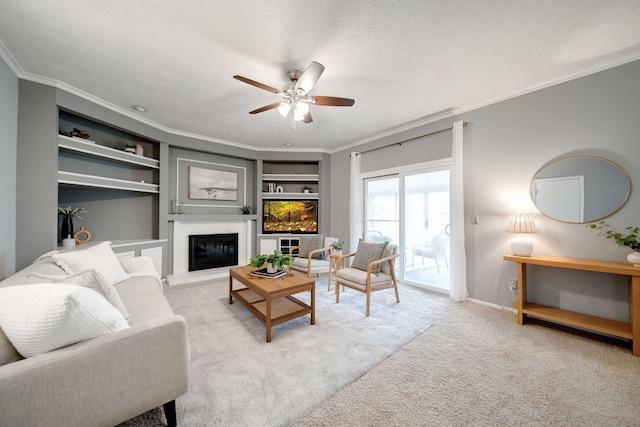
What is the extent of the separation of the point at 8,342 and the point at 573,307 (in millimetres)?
4379

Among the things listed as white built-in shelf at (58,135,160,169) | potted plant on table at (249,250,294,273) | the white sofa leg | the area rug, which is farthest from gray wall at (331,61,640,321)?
white built-in shelf at (58,135,160,169)

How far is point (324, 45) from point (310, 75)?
32 centimetres

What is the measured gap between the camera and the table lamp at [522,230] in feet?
8.61

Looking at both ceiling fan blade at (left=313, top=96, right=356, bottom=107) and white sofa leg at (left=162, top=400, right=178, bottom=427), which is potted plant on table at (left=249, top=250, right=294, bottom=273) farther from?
ceiling fan blade at (left=313, top=96, right=356, bottom=107)

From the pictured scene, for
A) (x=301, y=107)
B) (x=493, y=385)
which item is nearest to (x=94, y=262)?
(x=301, y=107)

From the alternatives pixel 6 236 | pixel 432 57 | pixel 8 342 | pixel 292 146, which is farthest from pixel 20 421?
pixel 292 146

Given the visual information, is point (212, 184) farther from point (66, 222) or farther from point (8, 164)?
point (8, 164)

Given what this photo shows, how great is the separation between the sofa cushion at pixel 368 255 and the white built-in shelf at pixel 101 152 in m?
3.81

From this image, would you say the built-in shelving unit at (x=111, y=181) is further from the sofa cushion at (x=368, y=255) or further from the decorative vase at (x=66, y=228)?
the sofa cushion at (x=368, y=255)

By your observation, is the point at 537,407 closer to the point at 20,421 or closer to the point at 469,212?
the point at 469,212

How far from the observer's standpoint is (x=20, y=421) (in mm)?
900

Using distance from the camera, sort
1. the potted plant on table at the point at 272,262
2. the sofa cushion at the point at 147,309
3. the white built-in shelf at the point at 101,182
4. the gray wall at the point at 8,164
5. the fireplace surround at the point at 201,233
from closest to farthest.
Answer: the sofa cushion at the point at 147,309 → the gray wall at the point at 8,164 → the potted plant on table at the point at 272,262 → the white built-in shelf at the point at 101,182 → the fireplace surround at the point at 201,233

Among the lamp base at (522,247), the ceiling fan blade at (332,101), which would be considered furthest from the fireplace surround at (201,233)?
the lamp base at (522,247)

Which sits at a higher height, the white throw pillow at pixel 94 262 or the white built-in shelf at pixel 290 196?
the white built-in shelf at pixel 290 196
